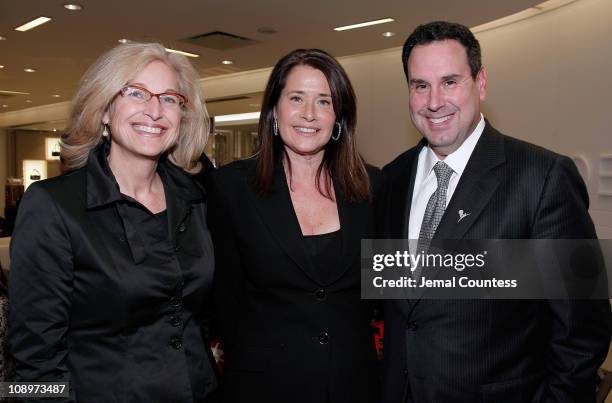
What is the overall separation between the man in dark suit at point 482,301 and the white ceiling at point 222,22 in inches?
163

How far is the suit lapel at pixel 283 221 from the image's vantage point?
204 centimetres

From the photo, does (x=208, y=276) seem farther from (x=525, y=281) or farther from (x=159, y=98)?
(x=525, y=281)

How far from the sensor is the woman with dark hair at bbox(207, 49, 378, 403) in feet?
6.63

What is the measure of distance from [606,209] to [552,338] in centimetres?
453

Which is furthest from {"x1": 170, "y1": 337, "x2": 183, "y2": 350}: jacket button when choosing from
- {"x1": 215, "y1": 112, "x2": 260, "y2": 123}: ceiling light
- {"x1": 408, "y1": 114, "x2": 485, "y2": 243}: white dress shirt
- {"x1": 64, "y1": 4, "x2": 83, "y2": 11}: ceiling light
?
{"x1": 215, "y1": 112, "x2": 260, "y2": 123}: ceiling light

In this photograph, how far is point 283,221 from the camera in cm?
211

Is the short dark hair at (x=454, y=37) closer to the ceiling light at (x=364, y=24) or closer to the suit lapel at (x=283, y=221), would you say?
the suit lapel at (x=283, y=221)

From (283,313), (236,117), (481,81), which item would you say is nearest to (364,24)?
(481,81)

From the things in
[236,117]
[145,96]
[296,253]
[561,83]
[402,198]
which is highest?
[236,117]

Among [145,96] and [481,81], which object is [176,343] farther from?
[481,81]

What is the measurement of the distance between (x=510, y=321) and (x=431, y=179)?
1.89ft

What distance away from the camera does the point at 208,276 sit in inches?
77.7

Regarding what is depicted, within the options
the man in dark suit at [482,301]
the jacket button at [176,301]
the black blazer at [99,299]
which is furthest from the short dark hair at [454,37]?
the jacket button at [176,301]

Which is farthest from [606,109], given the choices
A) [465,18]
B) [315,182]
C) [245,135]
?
[245,135]
